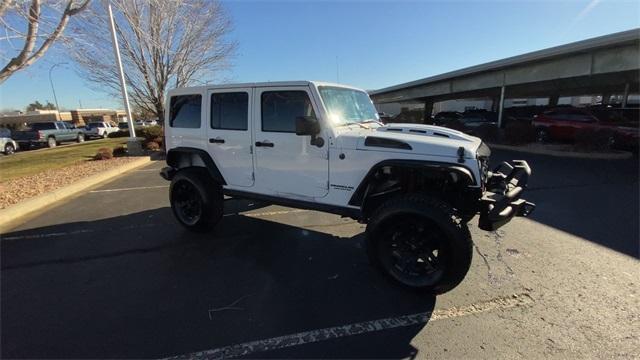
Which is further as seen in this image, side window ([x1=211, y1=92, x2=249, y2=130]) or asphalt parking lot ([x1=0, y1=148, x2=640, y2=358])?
side window ([x1=211, y1=92, x2=249, y2=130])

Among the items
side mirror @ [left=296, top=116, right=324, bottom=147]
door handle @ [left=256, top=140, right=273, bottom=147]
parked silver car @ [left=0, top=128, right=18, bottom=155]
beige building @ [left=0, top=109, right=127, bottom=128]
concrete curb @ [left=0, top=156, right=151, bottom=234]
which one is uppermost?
beige building @ [left=0, top=109, right=127, bottom=128]

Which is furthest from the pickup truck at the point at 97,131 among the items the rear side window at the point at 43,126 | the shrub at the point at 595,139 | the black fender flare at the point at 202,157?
the shrub at the point at 595,139

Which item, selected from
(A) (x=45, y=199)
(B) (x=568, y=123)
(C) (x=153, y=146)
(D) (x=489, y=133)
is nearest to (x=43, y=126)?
(C) (x=153, y=146)

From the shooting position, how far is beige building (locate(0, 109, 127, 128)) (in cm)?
6531

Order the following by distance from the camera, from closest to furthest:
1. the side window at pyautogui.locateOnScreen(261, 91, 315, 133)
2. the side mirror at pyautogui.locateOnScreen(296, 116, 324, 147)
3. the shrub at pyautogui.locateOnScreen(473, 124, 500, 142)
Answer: the side mirror at pyautogui.locateOnScreen(296, 116, 324, 147) < the side window at pyautogui.locateOnScreen(261, 91, 315, 133) < the shrub at pyautogui.locateOnScreen(473, 124, 500, 142)

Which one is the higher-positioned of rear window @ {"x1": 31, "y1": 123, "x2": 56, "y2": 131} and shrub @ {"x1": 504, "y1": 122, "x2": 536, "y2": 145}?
rear window @ {"x1": 31, "y1": 123, "x2": 56, "y2": 131}

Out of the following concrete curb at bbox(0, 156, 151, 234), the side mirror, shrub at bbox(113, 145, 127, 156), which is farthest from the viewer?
shrub at bbox(113, 145, 127, 156)

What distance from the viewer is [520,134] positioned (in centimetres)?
1505

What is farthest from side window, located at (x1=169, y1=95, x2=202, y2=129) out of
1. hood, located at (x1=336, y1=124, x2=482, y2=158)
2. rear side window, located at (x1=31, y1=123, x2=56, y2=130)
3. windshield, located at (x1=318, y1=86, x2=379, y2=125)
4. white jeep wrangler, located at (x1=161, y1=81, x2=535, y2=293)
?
rear side window, located at (x1=31, y1=123, x2=56, y2=130)

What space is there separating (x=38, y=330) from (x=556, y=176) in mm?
10444

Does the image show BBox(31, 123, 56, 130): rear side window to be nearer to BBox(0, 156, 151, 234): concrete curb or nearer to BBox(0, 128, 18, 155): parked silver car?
BBox(0, 128, 18, 155): parked silver car

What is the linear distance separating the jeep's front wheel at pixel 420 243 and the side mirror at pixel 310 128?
1.04 m

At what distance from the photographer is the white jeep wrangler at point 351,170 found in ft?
10.2

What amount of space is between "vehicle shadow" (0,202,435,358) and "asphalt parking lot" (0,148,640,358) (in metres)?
0.01
